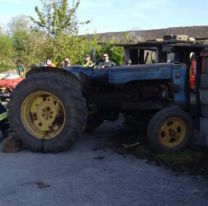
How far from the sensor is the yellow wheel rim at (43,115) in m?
8.37

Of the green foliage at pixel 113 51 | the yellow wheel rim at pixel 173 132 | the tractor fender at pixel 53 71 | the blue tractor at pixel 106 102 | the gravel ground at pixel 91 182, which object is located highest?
the green foliage at pixel 113 51

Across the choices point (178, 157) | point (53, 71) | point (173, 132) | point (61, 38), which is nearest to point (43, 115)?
point (53, 71)

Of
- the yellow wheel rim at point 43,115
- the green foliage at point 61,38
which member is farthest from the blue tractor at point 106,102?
the green foliage at point 61,38

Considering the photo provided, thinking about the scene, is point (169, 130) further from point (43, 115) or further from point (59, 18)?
point (59, 18)

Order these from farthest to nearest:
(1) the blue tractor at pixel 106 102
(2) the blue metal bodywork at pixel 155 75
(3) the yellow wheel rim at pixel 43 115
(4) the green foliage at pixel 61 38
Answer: (4) the green foliage at pixel 61 38 → (2) the blue metal bodywork at pixel 155 75 → (3) the yellow wheel rim at pixel 43 115 → (1) the blue tractor at pixel 106 102

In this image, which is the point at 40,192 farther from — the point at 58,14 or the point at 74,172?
the point at 58,14

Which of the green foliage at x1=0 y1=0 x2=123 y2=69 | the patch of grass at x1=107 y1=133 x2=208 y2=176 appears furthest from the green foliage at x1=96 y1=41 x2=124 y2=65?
the patch of grass at x1=107 y1=133 x2=208 y2=176

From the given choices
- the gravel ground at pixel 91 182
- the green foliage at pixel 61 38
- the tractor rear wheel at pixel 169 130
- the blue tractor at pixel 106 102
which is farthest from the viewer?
the green foliage at pixel 61 38

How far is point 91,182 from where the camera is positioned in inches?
251

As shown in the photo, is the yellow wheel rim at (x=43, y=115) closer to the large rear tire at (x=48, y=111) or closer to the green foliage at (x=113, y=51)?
the large rear tire at (x=48, y=111)

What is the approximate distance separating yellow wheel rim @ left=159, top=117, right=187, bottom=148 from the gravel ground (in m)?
0.70

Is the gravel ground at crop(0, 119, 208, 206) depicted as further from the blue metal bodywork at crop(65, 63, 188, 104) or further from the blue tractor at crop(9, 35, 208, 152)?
the blue metal bodywork at crop(65, 63, 188, 104)

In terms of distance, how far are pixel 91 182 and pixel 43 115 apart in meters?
2.41

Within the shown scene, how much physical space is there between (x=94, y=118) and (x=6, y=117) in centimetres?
161
